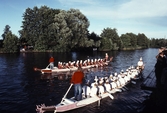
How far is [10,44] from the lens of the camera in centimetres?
6481

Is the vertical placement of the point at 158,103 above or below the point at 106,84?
below

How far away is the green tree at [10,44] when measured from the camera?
2549 inches

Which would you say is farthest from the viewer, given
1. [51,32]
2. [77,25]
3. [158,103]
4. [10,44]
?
[51,32]

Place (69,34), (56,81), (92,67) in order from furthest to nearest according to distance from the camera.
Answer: (69,34) < (92,67) < (56,81)

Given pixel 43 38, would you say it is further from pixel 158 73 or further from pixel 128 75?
pixel 158 73

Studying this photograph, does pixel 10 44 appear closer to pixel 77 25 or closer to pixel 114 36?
pixel 77 25

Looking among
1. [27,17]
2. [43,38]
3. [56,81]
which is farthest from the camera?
[27,17]

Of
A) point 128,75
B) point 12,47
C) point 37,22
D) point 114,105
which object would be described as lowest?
point 114,105

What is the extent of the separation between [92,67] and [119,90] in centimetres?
1698

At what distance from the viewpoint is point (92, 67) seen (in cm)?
3462

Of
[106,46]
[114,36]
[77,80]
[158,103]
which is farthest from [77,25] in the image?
[158,103]

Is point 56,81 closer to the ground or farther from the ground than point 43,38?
closer to the ground

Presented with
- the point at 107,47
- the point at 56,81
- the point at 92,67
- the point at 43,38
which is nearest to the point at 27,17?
the point at 43,38

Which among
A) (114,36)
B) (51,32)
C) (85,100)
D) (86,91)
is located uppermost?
(114,36)
